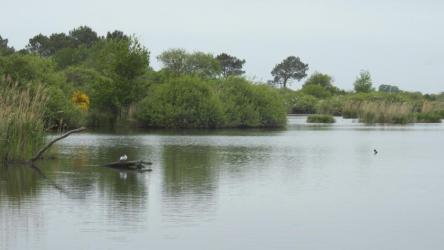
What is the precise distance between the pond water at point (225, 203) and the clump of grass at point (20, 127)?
977 mm

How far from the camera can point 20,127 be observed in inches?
1041

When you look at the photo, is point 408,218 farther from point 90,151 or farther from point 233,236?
point 90,151

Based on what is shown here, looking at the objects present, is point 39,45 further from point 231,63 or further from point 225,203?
point 225,203

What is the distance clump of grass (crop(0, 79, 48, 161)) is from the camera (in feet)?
86.4

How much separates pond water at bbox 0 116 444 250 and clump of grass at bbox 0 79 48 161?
0.98 meters

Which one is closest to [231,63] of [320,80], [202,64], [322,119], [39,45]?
[320,80]

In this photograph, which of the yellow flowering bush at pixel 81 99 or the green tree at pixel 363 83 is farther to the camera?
Answer: the green tree at pixel 363 83

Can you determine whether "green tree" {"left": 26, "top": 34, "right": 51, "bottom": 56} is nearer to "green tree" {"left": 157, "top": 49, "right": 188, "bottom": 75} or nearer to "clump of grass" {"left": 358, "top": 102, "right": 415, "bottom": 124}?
"green tree" {"left": 157, "top": 49, "right": 188, "bottom": 75}

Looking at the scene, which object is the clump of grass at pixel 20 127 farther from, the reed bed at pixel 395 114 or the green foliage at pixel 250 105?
the reed bed at pixel 395 114

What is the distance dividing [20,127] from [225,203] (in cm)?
972

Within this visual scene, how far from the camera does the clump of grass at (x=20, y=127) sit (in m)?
26.3

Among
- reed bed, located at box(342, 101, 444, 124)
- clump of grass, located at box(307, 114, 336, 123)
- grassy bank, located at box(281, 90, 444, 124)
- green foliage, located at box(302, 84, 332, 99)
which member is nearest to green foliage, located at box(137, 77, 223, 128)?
clump of grass, located at box(307, 114, 336, 123)

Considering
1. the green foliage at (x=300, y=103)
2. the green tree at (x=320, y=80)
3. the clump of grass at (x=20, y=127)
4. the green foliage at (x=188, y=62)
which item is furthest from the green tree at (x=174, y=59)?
the clump of grass at (x=20, y=127)

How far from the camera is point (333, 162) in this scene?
1253 inches
